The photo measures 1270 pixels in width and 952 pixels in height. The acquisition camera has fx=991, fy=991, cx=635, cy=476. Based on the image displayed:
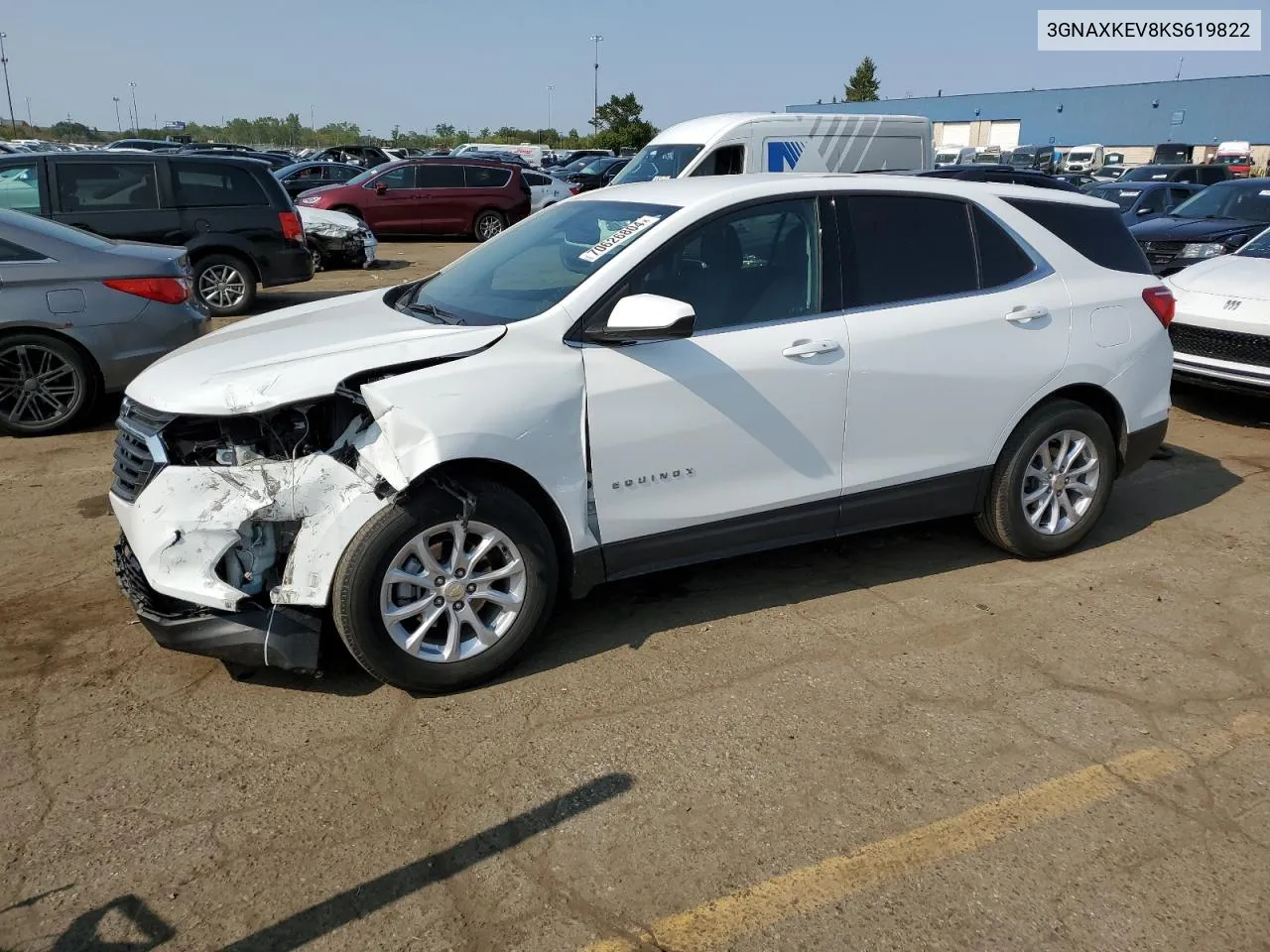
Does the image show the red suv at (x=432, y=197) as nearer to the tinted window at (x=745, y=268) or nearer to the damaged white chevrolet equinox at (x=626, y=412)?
the damaged white chevrolet equinox at (x=626, y=412)

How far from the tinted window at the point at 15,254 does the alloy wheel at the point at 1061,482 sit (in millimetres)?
6258

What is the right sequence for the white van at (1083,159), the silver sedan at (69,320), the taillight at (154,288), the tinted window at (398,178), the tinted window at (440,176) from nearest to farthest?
the silver sedan at (69,320) < the taillight at (154,288) < the tinted window at (398,178) < the tinted window at (440,176) < the white van at (1083,159)

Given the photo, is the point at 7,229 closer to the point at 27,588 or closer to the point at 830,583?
the point at 27,588

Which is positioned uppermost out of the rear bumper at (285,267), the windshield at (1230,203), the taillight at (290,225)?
the windshield at (1230,203)

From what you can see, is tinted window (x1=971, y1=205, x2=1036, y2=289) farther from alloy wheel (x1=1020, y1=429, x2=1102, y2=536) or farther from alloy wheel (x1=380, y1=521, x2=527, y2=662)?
alloy wheel (x1=380, y1=521, x2=527, y2=662)

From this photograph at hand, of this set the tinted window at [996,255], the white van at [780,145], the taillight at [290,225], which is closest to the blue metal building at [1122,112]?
the white van at [780,145]

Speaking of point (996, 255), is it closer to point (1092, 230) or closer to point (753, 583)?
point (1092, 230)

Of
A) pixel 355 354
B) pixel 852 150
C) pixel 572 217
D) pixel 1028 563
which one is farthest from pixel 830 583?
pixel 852 150

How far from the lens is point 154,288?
22.2 feet

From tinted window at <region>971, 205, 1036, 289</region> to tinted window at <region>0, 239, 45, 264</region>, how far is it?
586 centimetres

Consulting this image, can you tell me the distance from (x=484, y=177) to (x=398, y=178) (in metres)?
1.79

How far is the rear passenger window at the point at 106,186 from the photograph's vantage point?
9773 millimetres

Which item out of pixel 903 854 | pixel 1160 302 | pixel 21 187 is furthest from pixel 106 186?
pixel 903 854

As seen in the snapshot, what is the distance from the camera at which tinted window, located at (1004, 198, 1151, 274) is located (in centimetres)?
474
